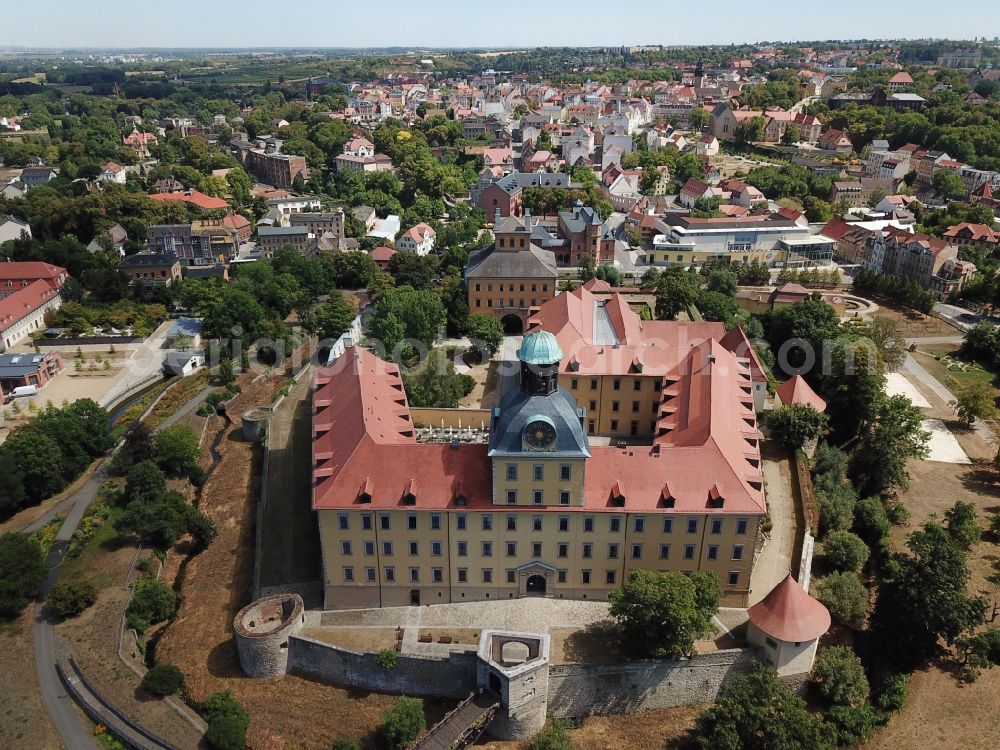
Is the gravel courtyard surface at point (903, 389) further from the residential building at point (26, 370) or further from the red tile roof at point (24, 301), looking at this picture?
the red tile roof at point (24, 301)

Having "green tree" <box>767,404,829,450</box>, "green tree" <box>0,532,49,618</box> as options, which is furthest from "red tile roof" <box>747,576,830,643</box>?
"green tree" <box>0,532,49,618</box>

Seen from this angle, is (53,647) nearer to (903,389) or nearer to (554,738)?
(554,738)

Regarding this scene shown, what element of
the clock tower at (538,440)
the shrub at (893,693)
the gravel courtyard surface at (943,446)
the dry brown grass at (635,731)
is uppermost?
the clock tower at (538,440)

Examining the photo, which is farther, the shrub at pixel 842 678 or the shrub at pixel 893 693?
the shrub at pixel 893 693

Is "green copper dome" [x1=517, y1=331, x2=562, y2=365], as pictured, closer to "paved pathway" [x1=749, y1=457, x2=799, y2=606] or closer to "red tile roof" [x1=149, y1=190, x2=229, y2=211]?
"paved pathway" [x1=749, y1=457, x2=799, y2=606]

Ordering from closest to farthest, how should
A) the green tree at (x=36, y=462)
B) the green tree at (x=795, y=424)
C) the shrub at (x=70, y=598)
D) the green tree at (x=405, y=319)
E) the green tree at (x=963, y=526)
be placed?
the shrub at (x=70, y=598), the green tree at (x=963, y=526), the green tree at (x=795, y=424), the green tree at (x=36, y=462), the green tree at (x=405, y=319)

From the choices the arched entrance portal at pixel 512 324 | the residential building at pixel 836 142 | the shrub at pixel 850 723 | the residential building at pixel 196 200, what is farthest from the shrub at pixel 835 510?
the residential building at pixel 836 142
